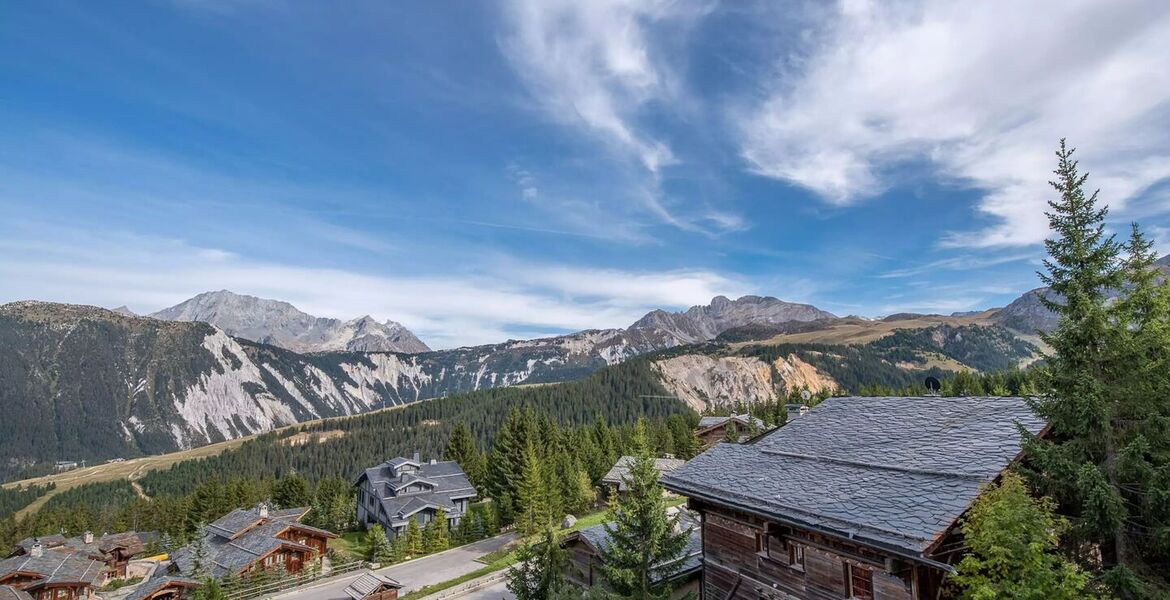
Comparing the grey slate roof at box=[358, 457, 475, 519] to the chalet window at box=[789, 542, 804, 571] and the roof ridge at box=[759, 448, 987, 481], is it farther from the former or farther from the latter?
the chalet window at box=[789, 542, 804, 571]

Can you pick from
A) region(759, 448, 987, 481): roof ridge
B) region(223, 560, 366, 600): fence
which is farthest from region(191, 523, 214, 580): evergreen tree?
region(759, 448, 987, 481): roof ridge

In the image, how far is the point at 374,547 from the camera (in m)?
53.8

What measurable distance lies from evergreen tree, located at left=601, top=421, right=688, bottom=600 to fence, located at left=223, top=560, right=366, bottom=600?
3680 centimetres

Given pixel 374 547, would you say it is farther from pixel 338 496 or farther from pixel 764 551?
pixel 764 551

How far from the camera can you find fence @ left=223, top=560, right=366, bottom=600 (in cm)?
4244

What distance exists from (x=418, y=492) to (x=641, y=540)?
193ft

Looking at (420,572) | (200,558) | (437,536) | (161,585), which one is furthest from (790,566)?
(437,536)

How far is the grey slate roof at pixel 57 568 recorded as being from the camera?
54.4 meters

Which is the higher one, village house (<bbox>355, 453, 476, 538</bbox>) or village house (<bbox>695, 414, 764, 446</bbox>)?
village house (<bbox>695, 414, 764, 446</bbox>)

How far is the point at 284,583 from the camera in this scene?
1786 inches

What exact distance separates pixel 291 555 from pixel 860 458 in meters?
54.7

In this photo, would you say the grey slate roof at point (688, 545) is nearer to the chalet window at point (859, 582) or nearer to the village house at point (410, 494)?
the chalet window at point (859, 582)

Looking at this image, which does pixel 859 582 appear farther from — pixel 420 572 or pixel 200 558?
pixel 200 558

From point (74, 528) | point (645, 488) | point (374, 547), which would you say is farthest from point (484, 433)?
point (645, 488)
